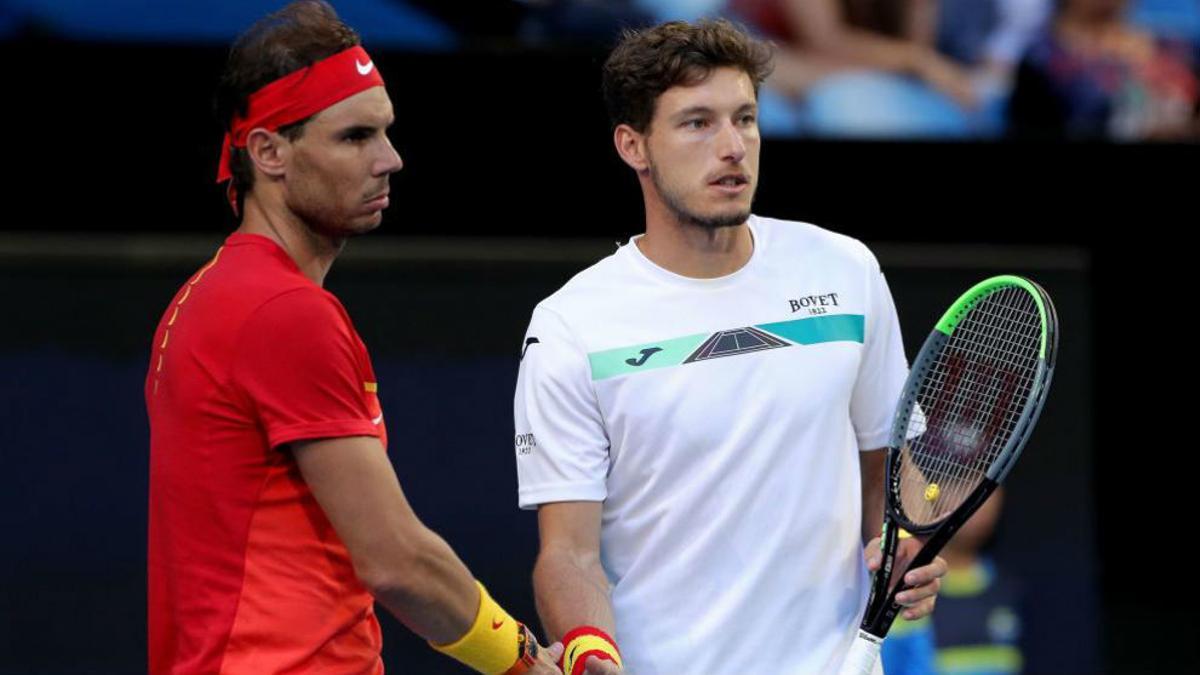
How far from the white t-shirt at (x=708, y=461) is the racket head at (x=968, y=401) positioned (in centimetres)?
11

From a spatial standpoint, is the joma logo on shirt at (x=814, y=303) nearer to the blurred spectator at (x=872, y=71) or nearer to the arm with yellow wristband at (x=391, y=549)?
the arm with yellow wristband at (x=391, y=549)

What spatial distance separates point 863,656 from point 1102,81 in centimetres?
388

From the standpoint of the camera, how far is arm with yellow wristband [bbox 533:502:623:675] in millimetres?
3088

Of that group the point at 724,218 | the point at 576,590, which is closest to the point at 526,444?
the point at 576,590

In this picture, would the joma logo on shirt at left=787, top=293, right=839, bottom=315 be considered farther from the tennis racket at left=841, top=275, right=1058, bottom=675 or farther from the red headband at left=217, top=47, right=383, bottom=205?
the red headband at left=217, top=47, right=383, bottom=205

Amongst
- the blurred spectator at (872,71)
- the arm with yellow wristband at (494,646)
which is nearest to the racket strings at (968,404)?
the arm with yellow wristband at (494,646)

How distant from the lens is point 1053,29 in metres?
6.54

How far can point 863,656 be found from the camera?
3213mm

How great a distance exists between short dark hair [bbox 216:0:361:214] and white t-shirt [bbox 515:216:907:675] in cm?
63

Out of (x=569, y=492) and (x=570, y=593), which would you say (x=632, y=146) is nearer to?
(x=569, y=492)

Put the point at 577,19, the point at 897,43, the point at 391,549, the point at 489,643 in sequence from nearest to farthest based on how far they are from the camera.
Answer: the point at 391,549
the point at 489,643
the point at 577,19
the point at 897,43

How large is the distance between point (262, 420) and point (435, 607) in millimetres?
370

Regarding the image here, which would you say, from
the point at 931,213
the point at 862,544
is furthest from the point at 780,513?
the point at 931,213

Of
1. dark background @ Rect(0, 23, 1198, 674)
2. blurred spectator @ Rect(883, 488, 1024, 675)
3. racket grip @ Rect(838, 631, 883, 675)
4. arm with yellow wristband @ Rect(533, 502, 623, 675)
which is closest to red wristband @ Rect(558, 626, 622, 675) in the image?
arm with yellow wristband @ Rect(533, 502, 623, 675)
